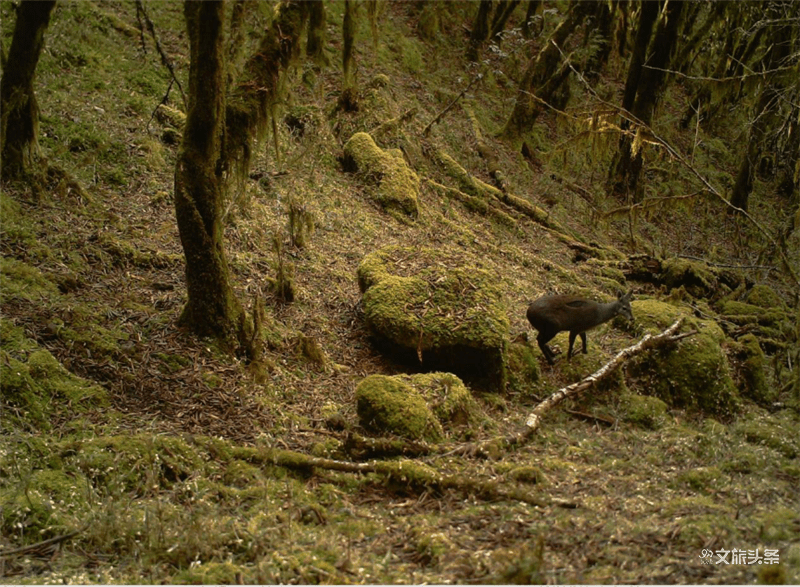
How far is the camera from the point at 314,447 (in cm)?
610

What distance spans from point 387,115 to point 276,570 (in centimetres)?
1254

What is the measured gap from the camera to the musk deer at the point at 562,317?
8633 mm

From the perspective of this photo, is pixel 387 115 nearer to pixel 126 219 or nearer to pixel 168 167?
pixel 168 167

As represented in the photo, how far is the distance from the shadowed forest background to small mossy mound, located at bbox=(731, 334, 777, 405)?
4 cm

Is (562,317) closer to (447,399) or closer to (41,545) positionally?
(447,399)

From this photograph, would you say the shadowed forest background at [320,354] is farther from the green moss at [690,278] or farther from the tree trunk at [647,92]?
the tree trunk at [647,92]

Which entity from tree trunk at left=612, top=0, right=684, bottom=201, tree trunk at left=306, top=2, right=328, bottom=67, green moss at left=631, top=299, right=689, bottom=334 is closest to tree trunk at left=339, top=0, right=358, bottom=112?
tree trunk at left=306, top=2, right=328, bottom=67

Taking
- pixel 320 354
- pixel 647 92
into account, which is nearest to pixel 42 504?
pixel 320 354

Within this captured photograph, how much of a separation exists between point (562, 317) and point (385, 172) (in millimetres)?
6235

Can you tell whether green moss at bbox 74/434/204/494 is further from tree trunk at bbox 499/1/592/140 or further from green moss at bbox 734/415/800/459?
tree trunk at bbox 499/1/592/140

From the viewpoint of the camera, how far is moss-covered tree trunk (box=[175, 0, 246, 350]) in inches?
261

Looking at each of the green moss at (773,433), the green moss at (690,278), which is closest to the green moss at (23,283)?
the green moss at (773,433)

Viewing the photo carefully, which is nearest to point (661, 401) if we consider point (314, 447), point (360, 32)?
point (314, 447)

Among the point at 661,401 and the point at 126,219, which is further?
the point at 126,219
